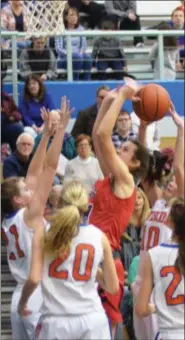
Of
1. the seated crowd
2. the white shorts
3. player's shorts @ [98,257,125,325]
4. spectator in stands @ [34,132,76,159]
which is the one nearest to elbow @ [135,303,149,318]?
player's shorts @ [98,257,125,325]

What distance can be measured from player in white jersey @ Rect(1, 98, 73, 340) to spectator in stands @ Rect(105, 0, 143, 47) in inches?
307

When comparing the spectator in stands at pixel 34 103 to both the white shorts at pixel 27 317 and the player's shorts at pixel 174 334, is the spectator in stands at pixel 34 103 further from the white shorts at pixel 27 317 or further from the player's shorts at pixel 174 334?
the player's shorts at pixel 174 334

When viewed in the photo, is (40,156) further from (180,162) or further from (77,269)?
(77,269)

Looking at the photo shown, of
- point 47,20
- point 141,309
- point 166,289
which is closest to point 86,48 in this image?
point 47,20

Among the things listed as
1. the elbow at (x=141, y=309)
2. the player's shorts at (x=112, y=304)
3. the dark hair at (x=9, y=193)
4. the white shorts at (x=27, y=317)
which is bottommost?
the white shorts at (x=27, y=317)

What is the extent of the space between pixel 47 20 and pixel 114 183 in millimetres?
4372

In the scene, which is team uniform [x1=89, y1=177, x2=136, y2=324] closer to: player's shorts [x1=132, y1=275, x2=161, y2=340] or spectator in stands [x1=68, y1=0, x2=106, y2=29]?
player's shorts [x1=132, y1=275, x2=161, y2=340]

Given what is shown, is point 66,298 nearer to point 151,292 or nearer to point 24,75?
point 151,292

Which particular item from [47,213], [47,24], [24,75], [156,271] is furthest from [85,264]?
[24,75]

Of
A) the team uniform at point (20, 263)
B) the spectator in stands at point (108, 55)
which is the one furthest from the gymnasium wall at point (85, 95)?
the team uniform at point (20, 263)

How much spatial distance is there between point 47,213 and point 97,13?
271 inches

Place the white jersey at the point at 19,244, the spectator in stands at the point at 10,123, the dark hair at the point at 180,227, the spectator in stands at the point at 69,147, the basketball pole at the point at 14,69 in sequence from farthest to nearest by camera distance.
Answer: the basketball pole at the point at 14,69 < the spectator in stands at the point at 10,123 < the spectator in stands at the point at 69,147 < the white jersey at the point at 19,244 < the dark hair at the point at 180,227

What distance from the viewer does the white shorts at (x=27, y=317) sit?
7.93 m

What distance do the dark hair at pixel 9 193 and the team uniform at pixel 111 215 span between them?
76 cm
